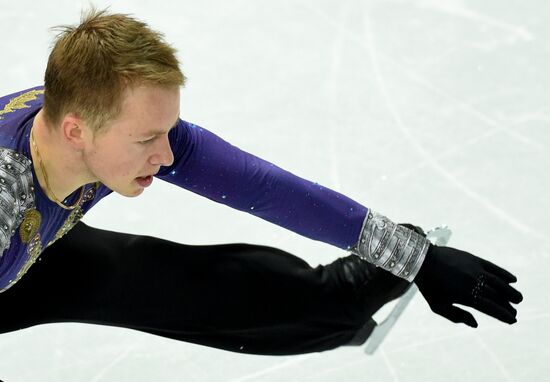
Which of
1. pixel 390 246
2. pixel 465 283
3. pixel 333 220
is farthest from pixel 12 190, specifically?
pixel 465 283

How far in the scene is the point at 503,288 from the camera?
7.93 ft

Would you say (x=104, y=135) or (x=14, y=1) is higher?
(x=104, y=135)

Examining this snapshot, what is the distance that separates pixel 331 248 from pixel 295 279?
633 millimetres

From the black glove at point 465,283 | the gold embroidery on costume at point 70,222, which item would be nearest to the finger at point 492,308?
the black glove at point 465,283

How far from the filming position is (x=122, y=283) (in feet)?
8.29

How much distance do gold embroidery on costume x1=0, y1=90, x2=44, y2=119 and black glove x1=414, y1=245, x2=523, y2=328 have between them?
912mm

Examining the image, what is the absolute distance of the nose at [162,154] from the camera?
2.07 meters

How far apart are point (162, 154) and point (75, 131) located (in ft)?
0.55

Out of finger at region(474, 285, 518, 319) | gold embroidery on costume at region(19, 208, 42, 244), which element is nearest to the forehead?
gold embroidery on costume at region(19, 208, 42, 244)

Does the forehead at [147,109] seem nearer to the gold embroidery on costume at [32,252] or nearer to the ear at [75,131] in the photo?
the ear at [75,131]

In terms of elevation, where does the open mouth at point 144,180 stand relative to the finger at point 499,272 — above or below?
above

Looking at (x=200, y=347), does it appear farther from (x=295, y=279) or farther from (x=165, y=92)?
(x=165, y=92)

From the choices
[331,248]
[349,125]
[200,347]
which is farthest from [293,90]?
[200,347]

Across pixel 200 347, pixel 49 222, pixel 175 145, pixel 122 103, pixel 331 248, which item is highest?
pixel 122 103
